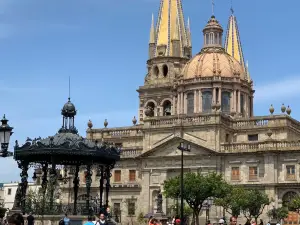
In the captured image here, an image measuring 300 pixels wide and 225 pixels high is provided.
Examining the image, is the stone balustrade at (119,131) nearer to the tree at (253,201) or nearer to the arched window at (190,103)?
the arched window at (190,103)

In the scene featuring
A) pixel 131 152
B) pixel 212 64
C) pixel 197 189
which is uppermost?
pixel 212 64

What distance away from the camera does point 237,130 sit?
65.4m

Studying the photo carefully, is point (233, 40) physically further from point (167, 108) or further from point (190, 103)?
point (190, 103)

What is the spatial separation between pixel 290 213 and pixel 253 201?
6996 millimetres

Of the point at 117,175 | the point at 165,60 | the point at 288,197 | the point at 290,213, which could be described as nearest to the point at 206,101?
the point at 165,60

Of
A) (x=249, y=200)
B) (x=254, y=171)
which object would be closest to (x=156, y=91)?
(x=254, y=171)

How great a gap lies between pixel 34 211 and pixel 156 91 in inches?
1825

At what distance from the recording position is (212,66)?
70.0 metres

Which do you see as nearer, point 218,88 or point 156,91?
point 218,88

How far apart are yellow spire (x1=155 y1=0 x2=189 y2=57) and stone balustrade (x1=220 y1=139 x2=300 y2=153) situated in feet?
58.6

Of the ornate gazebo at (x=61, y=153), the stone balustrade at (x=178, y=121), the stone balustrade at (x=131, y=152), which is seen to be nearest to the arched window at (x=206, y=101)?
the stone balustrade at (x=178, y=121)

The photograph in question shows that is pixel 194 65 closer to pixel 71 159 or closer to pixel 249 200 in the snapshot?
pixel 249 200

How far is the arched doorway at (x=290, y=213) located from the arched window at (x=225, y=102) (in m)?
13.1

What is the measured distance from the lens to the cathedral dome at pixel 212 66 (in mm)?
69812
